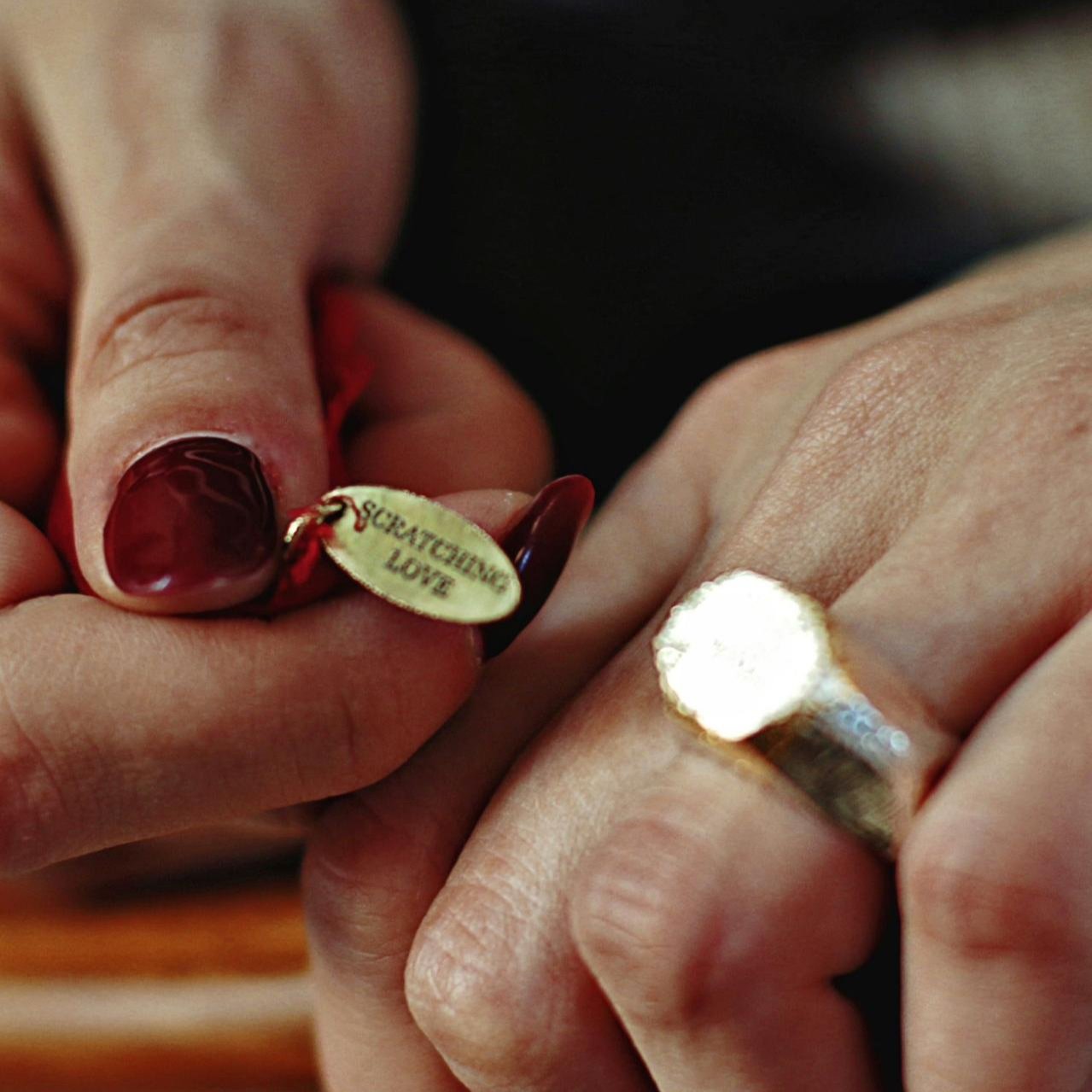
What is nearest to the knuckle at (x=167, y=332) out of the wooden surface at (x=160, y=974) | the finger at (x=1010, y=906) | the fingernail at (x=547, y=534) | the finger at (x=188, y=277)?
the finger at (x=188, y=277)

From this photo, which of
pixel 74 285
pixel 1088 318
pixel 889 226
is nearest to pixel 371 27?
pixel 74 285

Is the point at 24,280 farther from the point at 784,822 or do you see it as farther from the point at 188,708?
the point at 784,822

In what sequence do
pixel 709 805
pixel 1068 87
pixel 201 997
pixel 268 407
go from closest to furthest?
pixel 709 805
pixel 268 407
pixel 201 997
pixel 1068 87

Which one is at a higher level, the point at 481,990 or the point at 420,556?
the point at 420,556

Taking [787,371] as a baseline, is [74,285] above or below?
below

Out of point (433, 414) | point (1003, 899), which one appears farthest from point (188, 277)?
point (1003, 899)

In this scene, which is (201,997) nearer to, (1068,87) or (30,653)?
(30,653)

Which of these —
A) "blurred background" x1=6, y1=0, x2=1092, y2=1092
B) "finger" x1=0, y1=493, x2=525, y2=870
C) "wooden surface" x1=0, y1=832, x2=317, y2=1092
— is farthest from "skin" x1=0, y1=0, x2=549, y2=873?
"wooden surface" x1=0, y1=832, x2=317, y2=1092
